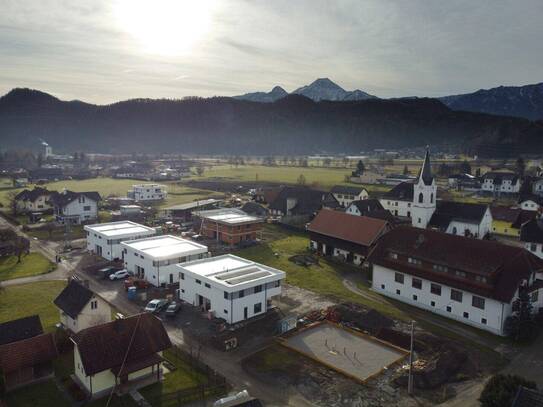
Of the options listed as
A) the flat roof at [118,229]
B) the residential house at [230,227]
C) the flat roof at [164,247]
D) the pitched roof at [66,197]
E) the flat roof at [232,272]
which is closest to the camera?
the flat roof at [232,272]

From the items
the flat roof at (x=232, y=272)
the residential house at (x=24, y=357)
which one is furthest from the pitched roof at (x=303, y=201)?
the residential house at (x=24, y=357)

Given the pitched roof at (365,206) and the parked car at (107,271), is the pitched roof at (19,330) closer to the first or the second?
the parked car at (107,271)

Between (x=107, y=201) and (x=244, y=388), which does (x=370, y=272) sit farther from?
(x=107, y=201)

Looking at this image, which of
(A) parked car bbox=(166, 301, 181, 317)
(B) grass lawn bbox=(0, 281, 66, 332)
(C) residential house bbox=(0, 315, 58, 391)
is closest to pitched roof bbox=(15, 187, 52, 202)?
(B) grass lawn bbox=(0, 281, 66, 332)

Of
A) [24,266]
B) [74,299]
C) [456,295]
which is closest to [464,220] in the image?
[456,295]

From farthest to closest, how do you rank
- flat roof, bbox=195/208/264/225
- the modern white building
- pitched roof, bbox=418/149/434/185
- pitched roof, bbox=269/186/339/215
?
the modern white building
pitched roof, bbox=269/186/339/215
flat roof, bbox=195/208/264/225
pitched roof, bbox=418/149/434/185

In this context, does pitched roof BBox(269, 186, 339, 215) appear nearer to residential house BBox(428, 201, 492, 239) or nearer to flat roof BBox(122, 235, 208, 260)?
residential house BBox(428, 201, 492, 239)
